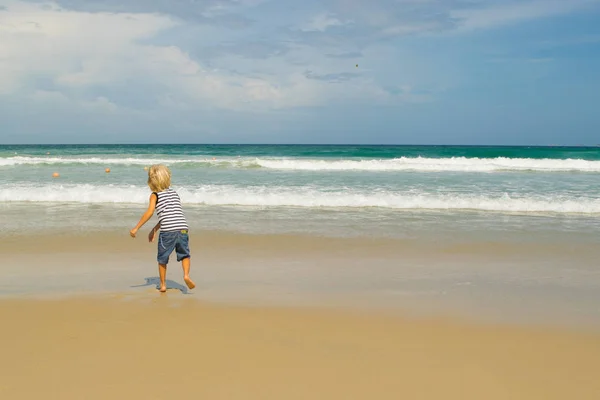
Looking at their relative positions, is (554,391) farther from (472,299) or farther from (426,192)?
(426,192)

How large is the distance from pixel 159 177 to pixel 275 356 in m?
2.50

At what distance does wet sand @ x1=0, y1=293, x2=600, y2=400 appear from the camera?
10.7ft

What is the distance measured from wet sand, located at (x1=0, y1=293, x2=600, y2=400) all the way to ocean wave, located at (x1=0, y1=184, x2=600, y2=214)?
8.28 meters

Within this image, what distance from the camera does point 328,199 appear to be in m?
13.4

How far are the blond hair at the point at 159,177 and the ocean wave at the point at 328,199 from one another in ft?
24.6

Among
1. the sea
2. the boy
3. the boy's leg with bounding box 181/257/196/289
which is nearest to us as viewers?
the boy's leg with bounding box 181/257/196/289

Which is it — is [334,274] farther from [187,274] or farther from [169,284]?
[169,284]

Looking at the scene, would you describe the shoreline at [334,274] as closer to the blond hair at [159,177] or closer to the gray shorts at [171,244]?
the gray shorts at [171,244]

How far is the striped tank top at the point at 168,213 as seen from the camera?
556 centimetres

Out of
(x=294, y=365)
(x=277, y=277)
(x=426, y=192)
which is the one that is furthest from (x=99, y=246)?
(x=426, y=192)

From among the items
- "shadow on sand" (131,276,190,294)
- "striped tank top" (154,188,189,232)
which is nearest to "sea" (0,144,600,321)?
"shadow on sand" (131,276,190,294)

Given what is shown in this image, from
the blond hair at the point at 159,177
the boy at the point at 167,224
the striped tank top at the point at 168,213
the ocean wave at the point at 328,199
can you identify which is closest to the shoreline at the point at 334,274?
the boy at the point at 167,224

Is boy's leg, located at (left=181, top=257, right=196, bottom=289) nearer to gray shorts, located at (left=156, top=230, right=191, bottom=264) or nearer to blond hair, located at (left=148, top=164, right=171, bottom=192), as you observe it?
gray shorts, located at (left=156, top=230, right=191, bottom=264)

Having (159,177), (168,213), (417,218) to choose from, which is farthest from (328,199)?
(159,177)
